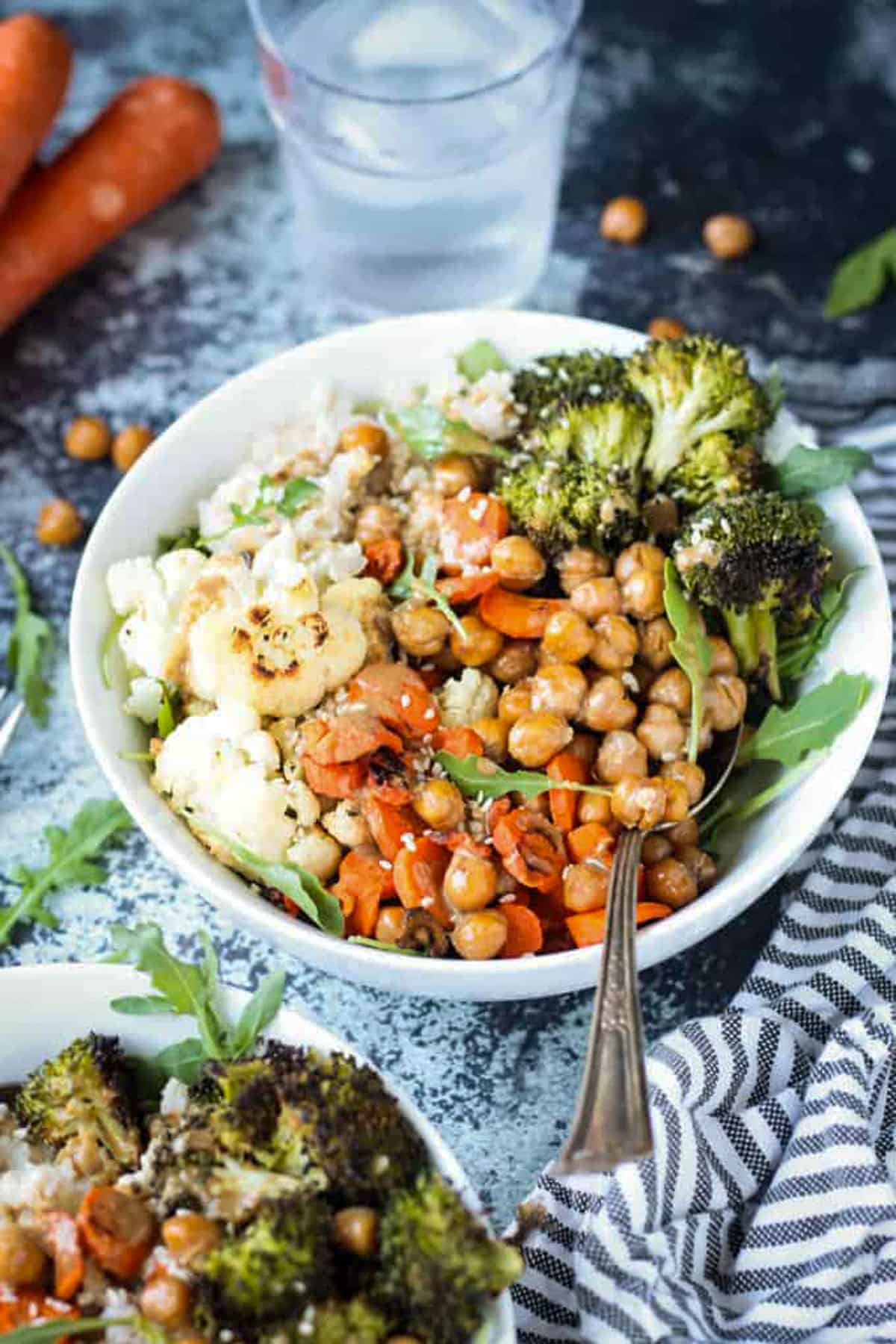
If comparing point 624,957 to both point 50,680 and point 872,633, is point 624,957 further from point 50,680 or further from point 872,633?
point 50,680

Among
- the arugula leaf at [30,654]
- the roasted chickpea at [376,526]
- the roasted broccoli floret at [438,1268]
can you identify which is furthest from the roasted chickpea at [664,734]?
the arugula leaf at [30,654]

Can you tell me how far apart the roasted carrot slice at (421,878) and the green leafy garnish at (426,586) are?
37 cm

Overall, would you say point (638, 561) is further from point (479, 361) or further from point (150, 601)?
point (150, 601)

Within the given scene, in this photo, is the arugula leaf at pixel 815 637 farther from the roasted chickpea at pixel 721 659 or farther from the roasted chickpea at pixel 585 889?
the roasted chickpea at pixel 585 889

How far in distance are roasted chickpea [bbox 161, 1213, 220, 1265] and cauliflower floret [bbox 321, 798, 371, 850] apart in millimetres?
656

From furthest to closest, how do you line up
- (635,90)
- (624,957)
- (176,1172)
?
(635,90), (624,957), (176,1172)

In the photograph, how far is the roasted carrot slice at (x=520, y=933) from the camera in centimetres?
241

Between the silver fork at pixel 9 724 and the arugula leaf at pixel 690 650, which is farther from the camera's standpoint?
the silver fork at pixel 9 724

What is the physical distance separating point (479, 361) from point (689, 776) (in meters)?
0.93

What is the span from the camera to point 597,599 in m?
2.61

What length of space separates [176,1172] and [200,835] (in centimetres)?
58

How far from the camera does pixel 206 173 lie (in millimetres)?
→ 4062

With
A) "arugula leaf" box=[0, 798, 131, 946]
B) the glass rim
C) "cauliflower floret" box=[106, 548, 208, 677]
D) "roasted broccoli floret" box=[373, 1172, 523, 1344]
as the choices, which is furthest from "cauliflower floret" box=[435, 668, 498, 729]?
the glass rim

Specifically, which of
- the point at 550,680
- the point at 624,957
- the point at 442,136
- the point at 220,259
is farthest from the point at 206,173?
the point at 624,957
